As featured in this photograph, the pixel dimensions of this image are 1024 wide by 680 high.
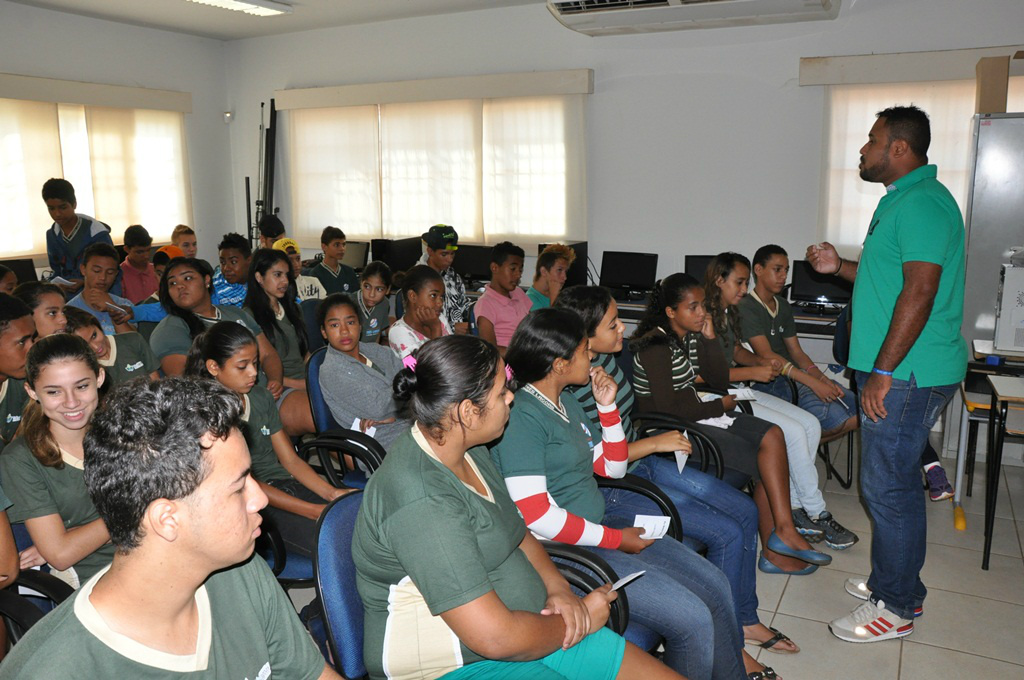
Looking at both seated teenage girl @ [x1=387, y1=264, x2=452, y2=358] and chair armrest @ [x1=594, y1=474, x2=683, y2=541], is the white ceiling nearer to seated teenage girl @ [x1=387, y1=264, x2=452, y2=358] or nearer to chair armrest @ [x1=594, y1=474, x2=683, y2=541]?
seated teenage girl @ [x1=387, y1=264, x2=452, y2=358]

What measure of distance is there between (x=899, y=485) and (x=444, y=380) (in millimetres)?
1801

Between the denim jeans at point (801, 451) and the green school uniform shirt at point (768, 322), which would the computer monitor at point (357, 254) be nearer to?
the green school uniform shirt at point (768, 322)

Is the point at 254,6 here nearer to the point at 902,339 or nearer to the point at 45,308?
the point at 45,308

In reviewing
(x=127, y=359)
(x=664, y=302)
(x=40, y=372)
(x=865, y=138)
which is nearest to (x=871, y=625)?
(x=664, y=302)

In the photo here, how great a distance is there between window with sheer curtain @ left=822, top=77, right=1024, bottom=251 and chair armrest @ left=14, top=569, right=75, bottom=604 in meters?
5.32

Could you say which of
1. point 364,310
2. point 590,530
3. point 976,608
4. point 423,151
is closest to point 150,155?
point 423,151

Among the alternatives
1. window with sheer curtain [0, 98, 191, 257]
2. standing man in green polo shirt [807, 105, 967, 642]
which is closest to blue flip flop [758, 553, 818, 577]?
standing man in green polo shirt [807, 105, 967, 642]

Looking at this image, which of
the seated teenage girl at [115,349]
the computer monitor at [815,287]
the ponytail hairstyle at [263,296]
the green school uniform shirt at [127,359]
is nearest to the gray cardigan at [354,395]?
the seated teenage girl at [115,349]

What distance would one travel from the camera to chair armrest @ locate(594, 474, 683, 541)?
237cm

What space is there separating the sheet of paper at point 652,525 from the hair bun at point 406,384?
890 mm

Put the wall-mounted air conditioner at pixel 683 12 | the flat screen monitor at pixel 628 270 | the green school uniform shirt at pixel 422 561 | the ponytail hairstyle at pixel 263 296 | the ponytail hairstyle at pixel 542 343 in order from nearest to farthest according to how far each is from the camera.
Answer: the green school uniform shirt at pixel 422 561 < the ponytail hairstyle at pixel 542 343 < the ponytail hairstyle at pixel 263 296 < the wall-mounted air conditioner at pixel 683 12 < the flat screen monitor at pixel 628 270

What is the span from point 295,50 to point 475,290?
11.6 ft

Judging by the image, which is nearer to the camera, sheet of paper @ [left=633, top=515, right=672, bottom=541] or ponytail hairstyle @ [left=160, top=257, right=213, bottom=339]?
sheet of paper @ [left=633, top=515, right=672, bottom=541]

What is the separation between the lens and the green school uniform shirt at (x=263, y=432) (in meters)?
2.69
